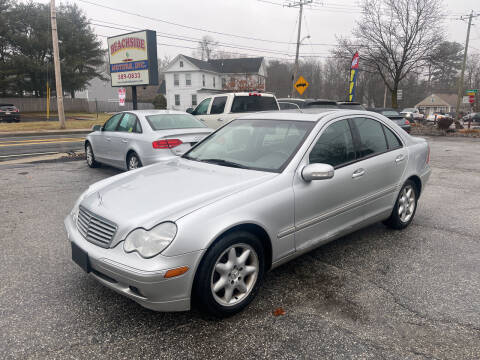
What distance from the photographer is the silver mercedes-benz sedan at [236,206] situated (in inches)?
99.7

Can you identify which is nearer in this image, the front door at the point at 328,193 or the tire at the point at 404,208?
the front door at the point at 328,193

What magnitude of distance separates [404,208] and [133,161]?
5183mm

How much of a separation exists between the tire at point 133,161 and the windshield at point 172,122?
2.32 feet

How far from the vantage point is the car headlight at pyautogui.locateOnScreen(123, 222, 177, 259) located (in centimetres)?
250

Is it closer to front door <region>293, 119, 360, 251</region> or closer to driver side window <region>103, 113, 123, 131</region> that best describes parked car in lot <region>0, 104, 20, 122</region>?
driver side window <region>103, 113, 123, 131</region>

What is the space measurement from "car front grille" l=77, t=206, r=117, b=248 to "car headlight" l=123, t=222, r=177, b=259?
199 millimetres

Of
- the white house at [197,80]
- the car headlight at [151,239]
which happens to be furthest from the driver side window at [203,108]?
the white house at [197,80]

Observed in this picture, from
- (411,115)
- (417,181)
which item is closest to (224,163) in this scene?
(417,181)

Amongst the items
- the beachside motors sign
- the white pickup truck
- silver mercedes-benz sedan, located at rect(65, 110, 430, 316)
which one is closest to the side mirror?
silver mercedes-benz sedan, located at rect(65, 110, 430, 316)

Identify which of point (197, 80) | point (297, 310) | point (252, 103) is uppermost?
point (197, 80)

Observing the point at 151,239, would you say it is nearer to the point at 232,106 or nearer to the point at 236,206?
the point at 236,206

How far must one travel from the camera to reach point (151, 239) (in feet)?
8.33

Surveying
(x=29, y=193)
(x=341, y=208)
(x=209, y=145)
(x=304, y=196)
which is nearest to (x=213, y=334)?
(x=304, y=196)

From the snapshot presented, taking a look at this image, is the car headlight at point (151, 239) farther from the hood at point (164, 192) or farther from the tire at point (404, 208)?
the tire at point (404, 208)
